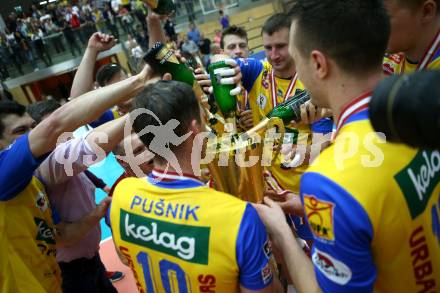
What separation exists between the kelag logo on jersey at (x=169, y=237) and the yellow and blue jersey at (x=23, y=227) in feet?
2.25

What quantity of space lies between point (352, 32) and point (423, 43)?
35.4 inches

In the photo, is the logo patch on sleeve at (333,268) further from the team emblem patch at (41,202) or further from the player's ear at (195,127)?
the team emblem patch at (41,202)

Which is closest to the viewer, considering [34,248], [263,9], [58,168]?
[34,248]

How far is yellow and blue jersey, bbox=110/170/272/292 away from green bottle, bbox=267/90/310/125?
1.86 feet

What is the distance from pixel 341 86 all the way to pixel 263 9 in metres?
22.3

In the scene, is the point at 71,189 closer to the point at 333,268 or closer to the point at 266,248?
the point at 266,248

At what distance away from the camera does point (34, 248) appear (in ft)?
6.59

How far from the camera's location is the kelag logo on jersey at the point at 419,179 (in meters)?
1.12

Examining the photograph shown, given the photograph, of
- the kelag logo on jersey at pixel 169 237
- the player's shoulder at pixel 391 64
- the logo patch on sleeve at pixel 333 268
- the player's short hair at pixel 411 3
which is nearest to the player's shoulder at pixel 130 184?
the kelag logo on jersey at pixel 169 237

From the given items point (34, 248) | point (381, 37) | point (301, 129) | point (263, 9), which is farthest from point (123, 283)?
point (263, 9)

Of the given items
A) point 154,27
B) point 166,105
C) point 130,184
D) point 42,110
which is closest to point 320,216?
point 166,105

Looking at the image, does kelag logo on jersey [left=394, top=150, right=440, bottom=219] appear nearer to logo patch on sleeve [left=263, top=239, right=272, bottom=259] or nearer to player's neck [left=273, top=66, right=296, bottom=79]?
logo patch on sleeve [left=263, top=239, right=272, bottom=259]

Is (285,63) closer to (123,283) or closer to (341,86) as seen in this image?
(341,86)

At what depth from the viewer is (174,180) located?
1.52 meters
